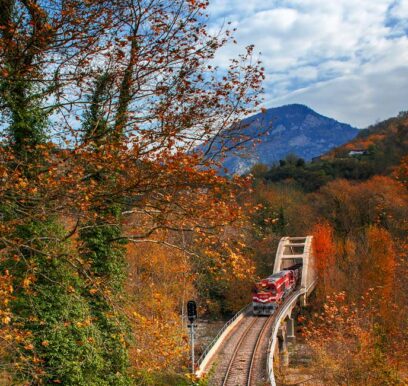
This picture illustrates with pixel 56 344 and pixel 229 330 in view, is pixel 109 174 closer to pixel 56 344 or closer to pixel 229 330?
pixel 56 344

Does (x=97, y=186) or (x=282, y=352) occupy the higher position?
(x=97, y=186)

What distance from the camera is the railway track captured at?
16.7m

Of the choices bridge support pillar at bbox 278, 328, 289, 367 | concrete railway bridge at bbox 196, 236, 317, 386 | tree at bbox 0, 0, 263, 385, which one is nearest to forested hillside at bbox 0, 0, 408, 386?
tree at bbox 0, 0, 263, 385

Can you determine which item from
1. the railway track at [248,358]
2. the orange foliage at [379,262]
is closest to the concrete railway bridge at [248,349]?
the railway track at [248,358]

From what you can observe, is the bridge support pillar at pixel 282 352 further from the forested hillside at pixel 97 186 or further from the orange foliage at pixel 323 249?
the forested hillside at pixel 97 186

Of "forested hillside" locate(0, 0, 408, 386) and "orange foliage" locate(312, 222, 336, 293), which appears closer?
"forested hillside" locate(0, 0, 408, 386)

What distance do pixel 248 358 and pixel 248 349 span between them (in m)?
1.43

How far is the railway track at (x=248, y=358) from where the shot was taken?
54.7ft

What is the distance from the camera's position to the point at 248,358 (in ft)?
63.3

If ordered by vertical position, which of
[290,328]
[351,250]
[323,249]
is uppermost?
[323,249]

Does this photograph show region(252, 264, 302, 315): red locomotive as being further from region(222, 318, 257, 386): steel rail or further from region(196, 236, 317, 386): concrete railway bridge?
region(222, 318, 257, 386): steel rail

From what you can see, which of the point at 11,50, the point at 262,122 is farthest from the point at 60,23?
the point at 262,122

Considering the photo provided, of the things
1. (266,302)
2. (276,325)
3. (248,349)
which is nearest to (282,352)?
(276,325)

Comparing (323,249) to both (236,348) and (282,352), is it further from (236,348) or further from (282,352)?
(236,348)
